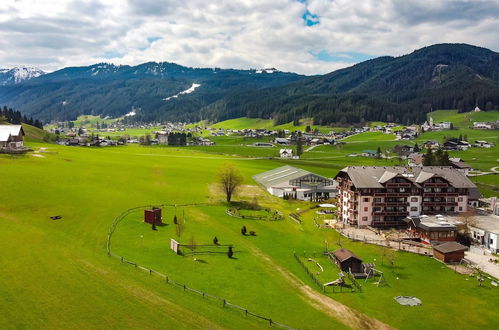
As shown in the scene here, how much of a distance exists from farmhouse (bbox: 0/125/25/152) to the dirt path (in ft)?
358

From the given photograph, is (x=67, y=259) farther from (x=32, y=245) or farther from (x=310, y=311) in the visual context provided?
(x=310, y=311)

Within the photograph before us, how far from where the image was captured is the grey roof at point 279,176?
394 ft

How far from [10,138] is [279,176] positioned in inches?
3497

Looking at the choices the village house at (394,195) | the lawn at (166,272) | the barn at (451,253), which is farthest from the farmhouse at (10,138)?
the barn at (451,253)

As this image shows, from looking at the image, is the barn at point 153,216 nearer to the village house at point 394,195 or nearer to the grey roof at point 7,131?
the village house at point 394,195

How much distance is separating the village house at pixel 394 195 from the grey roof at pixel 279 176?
88.9ft

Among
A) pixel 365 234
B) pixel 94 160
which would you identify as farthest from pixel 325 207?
pixel 94 160

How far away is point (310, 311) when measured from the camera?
Answer: 47.8 m

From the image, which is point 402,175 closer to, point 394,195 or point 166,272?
point 394,195

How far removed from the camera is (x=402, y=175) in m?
89.9

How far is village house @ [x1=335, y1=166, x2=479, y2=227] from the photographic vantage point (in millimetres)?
87812

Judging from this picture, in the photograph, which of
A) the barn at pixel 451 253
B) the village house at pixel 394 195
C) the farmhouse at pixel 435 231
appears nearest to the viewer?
the barn at pixel 451 253

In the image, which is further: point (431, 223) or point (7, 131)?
point (7, 131)

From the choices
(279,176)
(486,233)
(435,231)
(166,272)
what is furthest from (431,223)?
(279,176)
